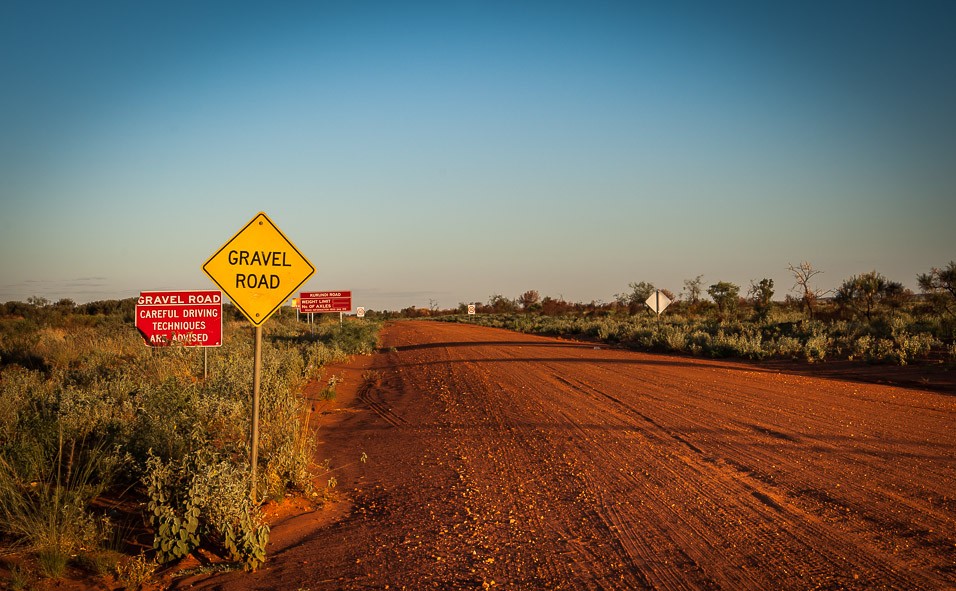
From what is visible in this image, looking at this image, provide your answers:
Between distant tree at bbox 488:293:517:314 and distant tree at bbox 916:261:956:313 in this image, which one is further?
distant tree at bbox 488:293:517:314

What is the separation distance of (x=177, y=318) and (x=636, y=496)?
1090 cm

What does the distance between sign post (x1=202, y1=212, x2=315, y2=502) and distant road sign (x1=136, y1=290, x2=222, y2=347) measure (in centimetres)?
749

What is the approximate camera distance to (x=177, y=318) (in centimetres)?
1437

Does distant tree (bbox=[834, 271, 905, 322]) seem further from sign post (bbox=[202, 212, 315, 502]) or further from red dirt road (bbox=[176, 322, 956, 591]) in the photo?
sign post (bbox=[202, 212, 315, 502])

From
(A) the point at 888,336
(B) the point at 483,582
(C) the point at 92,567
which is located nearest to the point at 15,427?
(C) the point at 92,567

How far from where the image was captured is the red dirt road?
216 inches

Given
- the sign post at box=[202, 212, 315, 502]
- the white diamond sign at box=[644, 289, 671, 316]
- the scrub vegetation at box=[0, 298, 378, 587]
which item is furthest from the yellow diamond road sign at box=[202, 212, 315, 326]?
the white diamond sign at box=[644, 289, 671, 316]

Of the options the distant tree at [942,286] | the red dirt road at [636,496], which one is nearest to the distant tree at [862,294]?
the distant tree at [942,286]

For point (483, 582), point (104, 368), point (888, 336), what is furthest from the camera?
point (888, 336)

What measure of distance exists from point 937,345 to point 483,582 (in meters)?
21.4

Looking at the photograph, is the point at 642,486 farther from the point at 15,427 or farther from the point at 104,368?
the point at 104,368

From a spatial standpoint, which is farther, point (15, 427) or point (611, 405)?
point (611, 405)

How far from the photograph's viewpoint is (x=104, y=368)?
1655 cm

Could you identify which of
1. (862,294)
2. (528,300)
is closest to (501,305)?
(528,300)
